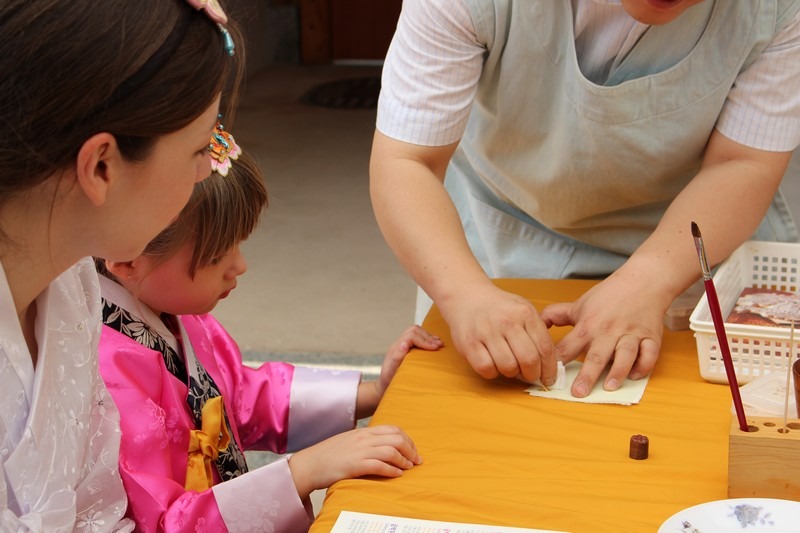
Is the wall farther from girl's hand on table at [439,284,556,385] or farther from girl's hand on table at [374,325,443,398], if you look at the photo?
girl's hand on table at [439,284,556,385]

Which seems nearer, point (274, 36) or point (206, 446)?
point (206, 446)

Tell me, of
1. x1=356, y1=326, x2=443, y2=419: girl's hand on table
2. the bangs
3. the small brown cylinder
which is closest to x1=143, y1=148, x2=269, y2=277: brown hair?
the bangs

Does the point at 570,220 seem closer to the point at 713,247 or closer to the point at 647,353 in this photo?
the point at 713,247


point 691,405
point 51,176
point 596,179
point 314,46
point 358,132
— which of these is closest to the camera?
point 51,176

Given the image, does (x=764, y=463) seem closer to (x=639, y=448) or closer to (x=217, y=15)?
(x=639, y=448)

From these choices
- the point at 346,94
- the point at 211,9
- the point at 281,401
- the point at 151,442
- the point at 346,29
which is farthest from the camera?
the point at 346,29

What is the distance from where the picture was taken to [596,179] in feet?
4.85

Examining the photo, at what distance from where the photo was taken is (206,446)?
4.09ft

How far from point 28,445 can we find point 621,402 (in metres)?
0.62

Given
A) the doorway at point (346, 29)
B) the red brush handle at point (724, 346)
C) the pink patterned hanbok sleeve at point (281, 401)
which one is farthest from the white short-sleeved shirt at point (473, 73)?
the doorway at point (346, 29)

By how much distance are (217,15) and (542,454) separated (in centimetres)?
53

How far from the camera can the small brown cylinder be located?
3.51 ft

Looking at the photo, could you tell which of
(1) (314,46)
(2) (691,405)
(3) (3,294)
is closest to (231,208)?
(3) (3,294)

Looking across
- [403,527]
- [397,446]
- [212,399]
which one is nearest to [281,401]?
[212,399]
